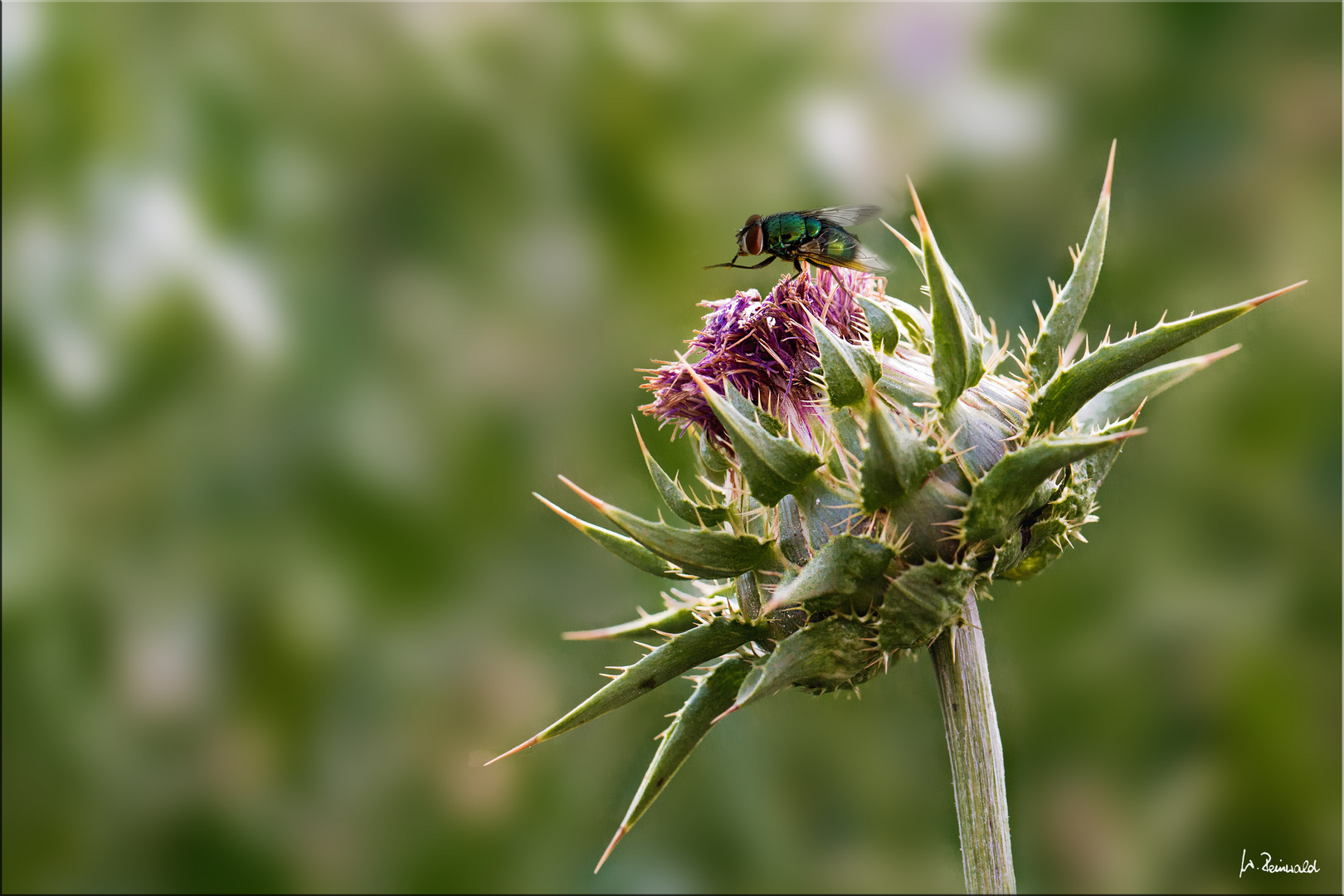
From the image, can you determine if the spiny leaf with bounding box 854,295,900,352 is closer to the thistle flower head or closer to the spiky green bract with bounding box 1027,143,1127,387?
the thistle flower head

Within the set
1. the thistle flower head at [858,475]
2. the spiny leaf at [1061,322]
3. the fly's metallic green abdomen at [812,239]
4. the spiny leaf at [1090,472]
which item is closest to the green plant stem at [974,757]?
the thistle flower head at [858,475]

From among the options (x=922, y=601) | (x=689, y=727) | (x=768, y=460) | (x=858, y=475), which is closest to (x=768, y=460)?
(x=768, y=460)

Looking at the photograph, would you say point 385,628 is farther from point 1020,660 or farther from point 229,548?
point 1020,660

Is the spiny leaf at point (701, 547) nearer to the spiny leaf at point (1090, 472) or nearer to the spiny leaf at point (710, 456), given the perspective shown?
the spiny leaf at point (710, 456)

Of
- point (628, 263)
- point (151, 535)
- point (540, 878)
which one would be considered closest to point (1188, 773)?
point (540, 878)

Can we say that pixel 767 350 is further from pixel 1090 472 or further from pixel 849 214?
pixel 1090 472

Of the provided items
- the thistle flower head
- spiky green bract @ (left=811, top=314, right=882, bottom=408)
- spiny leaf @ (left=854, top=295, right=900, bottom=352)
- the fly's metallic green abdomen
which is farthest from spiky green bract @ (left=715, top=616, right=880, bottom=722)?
the fly's metallic green abdomen
